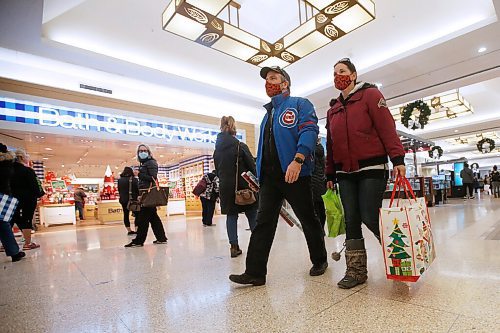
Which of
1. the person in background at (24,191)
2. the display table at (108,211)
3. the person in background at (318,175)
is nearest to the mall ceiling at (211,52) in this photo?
the person in background at (24,191)

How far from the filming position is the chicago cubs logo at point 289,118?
1.89 meters

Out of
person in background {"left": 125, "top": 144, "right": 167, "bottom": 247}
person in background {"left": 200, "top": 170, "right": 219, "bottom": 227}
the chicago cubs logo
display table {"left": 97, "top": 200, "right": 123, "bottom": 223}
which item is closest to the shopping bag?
the chicago cubs logo

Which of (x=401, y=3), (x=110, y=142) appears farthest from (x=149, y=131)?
(x=401, y=3)

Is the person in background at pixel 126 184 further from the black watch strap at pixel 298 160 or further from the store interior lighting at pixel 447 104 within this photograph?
the store interior lighting at pixel 447 104

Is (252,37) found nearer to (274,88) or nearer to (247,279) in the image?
(274,88)

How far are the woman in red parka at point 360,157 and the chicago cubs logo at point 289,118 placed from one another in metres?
0.27

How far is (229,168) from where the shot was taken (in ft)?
9.62

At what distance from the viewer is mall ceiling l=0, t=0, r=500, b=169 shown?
16.9ft

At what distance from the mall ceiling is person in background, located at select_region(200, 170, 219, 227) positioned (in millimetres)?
2725

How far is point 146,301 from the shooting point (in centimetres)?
171

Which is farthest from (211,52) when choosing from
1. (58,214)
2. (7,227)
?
(58,214)

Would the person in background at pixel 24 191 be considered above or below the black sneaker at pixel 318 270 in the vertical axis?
above

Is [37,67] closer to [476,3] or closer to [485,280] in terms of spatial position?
[485,280]

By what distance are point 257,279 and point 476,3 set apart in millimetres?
6039
